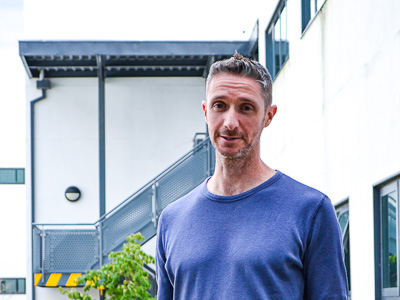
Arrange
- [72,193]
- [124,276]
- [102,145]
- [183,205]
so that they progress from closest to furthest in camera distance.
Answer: [183,205], [124,276], [72,193], [102,145]

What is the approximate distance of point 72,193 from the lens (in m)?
18.8

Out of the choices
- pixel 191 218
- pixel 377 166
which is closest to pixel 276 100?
pixel 377 166

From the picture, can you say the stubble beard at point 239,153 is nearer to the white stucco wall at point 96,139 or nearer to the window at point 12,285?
the white stucco wall at point 96,139

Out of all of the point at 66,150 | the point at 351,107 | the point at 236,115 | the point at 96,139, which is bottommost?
the point at 236,115

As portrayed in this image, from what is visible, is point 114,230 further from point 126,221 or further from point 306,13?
point 306,13

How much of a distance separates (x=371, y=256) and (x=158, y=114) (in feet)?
36.8

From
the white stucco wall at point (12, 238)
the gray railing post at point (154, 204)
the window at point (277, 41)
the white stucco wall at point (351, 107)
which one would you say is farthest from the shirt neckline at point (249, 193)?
the white stucco wall at point (12, 238)

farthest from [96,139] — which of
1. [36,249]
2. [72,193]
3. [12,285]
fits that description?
[12,285]

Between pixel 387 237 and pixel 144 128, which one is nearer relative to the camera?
pixel 387 237

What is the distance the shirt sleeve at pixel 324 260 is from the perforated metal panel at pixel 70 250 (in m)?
15.2

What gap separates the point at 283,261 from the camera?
2.53 meters

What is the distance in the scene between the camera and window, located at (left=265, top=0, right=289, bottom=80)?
1393cm

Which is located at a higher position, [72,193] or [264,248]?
[72,193]

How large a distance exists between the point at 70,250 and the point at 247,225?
15349 millimetres
